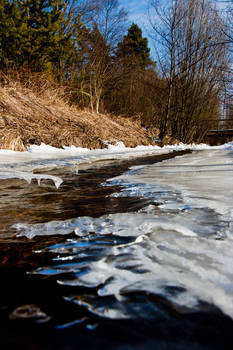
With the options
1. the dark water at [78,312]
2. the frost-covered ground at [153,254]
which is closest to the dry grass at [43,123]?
the frost-covered ground at [153,254]

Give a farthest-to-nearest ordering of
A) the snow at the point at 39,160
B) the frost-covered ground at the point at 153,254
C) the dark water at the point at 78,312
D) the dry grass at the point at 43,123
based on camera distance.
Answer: the dry grass at the point at 43,123 < the snow at the point at 39,160 < the frost-covered ground at the point at 153,254 < the dark water at the point at 78,312

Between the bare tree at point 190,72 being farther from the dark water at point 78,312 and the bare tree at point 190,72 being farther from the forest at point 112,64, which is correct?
the dark water at point 78,312

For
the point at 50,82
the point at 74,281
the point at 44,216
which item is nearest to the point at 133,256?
the point at 74,281

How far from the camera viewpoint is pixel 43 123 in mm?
5578

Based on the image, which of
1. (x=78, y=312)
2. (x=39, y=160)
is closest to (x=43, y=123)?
(x=39, y=160)

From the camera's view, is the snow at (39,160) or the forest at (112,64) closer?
the snow at (39,160)

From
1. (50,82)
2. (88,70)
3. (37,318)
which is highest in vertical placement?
(88,70)

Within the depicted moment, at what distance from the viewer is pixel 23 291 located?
569mm

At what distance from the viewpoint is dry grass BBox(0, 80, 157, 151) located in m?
4.64

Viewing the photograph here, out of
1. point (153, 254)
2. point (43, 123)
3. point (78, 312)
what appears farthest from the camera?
point (43, 123)

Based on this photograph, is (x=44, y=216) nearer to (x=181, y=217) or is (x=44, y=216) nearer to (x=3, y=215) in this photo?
(x=3, y=215)

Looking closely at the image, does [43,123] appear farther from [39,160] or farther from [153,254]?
[153,254]

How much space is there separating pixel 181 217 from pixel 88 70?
10.9m

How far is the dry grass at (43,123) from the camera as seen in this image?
15.2 ft
